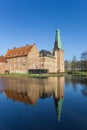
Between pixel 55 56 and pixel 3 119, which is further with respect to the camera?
pixel 55 56

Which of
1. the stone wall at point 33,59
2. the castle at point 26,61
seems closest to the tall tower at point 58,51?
the castle at point 26,61

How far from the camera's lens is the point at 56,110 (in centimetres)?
1051

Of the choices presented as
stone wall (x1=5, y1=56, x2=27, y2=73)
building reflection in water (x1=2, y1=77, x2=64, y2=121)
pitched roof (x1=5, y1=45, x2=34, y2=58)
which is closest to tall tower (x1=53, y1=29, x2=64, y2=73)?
pitched roof (x1=5, y1=45, x2=34, y2=58)

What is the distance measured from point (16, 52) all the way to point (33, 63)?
1007cm

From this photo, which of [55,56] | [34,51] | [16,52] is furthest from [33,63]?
[55,56]

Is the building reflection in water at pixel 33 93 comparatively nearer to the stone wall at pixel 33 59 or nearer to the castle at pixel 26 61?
the castle at pixel 26 61

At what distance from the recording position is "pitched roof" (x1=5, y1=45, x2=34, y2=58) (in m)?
74.2

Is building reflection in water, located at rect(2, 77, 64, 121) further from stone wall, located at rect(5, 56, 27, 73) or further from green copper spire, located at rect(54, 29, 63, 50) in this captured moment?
green copper spire, located at rect(54, 29, 63, 50)

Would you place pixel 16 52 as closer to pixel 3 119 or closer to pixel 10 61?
pixel 10 61

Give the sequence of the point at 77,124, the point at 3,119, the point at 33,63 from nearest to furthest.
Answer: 1. the point at 77,124
2. the point at 3,119
3. the point at 33,63

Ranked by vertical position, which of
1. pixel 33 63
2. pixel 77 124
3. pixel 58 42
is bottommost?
pixel 77 124

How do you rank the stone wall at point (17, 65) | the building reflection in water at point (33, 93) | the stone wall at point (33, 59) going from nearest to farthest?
the building reflection in water at point (33, 93) < the stone wall at point (33, 59) < the stone wall at point (17, 65)

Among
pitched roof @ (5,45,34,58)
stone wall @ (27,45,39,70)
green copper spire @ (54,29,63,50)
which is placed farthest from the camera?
green copper spire @ (54,29,63,50)

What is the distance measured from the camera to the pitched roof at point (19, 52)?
74.2 meters
